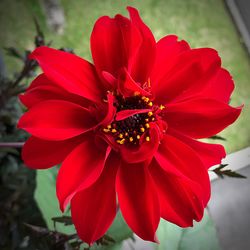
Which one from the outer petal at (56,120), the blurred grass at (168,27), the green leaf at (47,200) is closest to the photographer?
the outer petal at (56,120)

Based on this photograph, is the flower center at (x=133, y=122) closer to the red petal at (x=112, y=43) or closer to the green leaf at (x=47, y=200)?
the red petal at (x=112, y=43)

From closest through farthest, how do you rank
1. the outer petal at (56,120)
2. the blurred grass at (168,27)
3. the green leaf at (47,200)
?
1. the outer petal at (56,120)
2. the green leaf at (47,200)
3. the blurred grass at (168,27)

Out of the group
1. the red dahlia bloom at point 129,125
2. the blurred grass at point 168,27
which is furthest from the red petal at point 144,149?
the blurred grass at point 168,27

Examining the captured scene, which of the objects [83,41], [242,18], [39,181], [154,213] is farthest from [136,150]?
[242,18]

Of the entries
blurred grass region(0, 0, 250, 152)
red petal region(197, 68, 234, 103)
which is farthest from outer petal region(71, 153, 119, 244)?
blurred grass region(0, 0, 250, 152)

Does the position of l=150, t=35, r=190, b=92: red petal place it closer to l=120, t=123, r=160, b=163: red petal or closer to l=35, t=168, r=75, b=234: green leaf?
l=120, t=123, r=160, b=163: red petal

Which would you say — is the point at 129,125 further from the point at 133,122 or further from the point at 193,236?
the point at 193,236

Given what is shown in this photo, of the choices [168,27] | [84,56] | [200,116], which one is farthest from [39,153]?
[168,27]
